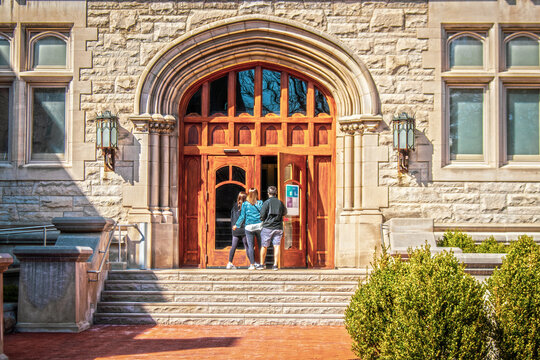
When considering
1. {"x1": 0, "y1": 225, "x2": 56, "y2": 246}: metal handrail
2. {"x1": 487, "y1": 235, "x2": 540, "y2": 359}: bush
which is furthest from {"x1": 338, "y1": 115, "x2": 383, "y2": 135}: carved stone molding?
{"x1": 487, "y1": 235, "x2": 540, "y2": 359}: bush

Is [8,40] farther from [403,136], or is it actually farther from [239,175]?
[403,136]

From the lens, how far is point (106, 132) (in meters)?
13.9

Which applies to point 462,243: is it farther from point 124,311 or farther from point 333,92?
point 124,311

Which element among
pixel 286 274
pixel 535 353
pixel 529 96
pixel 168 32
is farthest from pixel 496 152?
pixel 535 353

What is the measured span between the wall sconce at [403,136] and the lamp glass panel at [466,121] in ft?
3.22

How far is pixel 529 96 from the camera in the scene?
1443 centimetres

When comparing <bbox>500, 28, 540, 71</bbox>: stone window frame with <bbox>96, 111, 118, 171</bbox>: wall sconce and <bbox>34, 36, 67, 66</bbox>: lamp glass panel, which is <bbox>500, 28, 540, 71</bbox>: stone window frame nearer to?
<bbox>96, 111, 118, 171</bbox>: wall sconce

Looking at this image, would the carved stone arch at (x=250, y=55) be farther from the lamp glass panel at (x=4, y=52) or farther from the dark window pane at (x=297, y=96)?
the lamp glass panel at (x=4, y=52)

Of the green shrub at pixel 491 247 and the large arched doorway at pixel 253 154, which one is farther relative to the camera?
the large arched doorway at pixel 253 154

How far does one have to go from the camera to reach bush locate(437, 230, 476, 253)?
12667 mm

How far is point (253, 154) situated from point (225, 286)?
3413mm

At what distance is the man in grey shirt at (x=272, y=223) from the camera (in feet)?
44.7

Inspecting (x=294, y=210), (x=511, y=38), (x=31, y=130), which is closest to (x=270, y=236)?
(x=294, y=210)

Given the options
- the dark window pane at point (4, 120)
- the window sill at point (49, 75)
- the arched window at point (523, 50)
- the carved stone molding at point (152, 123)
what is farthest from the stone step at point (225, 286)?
the arched window at point (523, 50)
